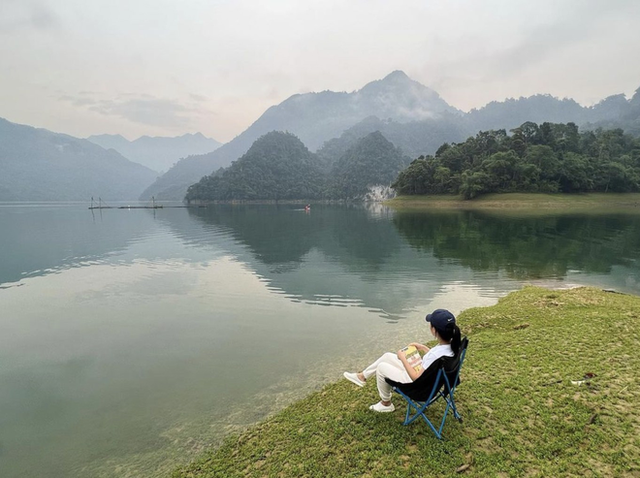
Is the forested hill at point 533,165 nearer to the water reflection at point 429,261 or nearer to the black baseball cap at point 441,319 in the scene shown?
the water reflection at point 429,261

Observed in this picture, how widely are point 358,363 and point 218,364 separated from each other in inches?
205

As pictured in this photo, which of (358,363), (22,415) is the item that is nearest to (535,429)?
(358,363)

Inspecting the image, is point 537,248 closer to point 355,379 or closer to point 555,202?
point 355,379

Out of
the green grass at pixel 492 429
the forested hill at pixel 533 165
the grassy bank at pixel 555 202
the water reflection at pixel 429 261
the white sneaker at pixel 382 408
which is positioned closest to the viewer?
the green grass at pixel 492 429

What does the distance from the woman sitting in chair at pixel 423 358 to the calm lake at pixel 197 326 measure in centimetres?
385

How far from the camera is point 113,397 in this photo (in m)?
10.3

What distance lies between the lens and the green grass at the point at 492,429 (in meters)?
5.34

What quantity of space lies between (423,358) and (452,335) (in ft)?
2.39

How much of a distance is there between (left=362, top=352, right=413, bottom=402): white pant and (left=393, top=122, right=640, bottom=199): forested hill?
10903 cm

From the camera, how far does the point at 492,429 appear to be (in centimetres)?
607

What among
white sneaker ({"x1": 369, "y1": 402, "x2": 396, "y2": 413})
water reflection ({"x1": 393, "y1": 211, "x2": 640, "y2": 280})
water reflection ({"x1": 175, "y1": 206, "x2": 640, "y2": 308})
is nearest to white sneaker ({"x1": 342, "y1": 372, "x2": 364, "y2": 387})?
white sneaker ({"x1": 369, "y1": 402, "x2": 396, "y2": 413})

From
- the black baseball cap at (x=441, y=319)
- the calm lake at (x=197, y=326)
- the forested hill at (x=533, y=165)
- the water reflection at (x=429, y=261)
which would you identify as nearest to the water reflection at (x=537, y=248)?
the water reflection at (x=429, y=261)

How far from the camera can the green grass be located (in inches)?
210

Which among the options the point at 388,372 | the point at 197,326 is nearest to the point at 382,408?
the point at 388,372
